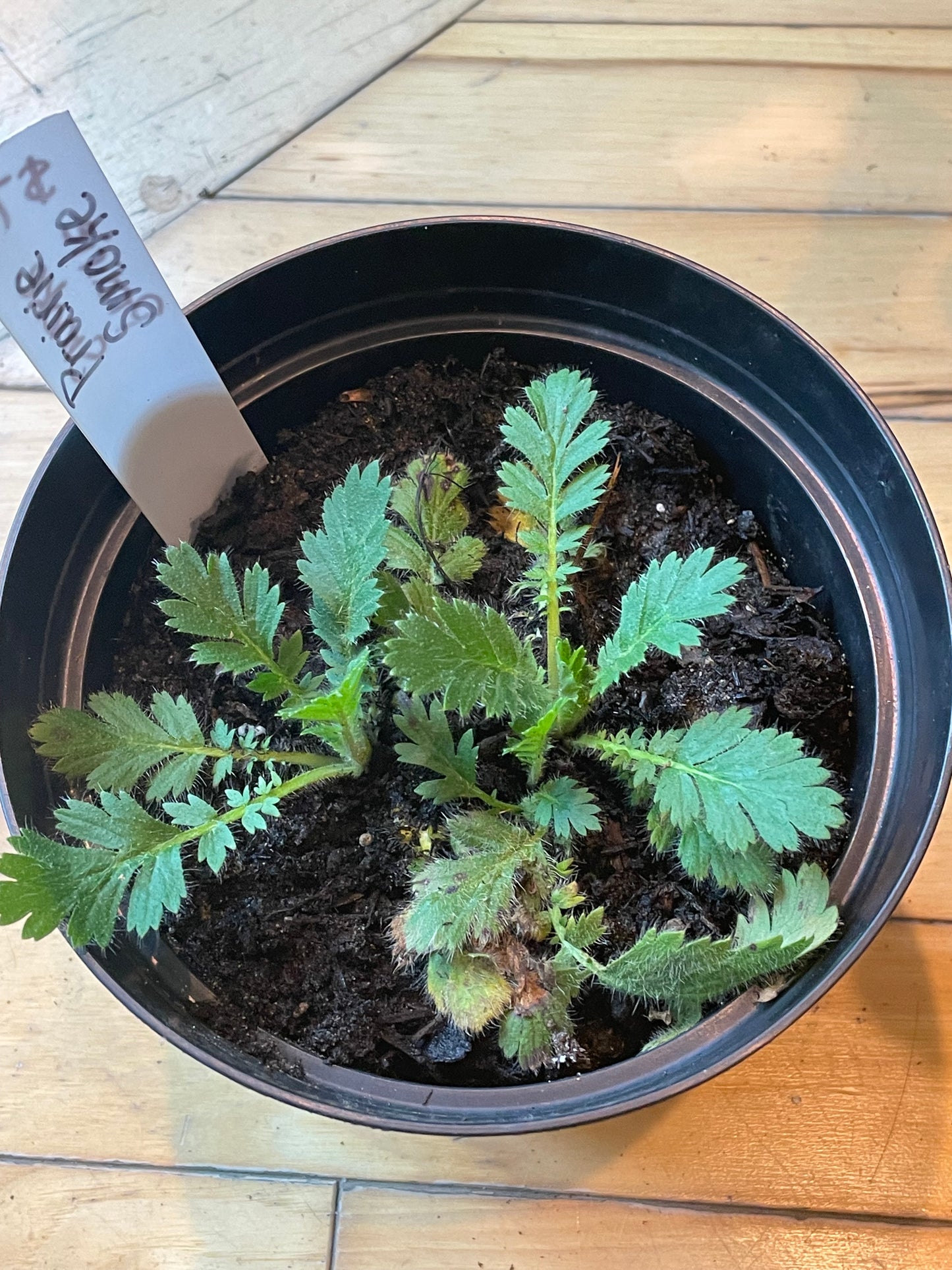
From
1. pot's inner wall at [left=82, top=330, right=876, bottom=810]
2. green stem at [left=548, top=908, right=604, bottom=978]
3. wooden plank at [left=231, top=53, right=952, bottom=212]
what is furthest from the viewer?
wooden plank at [left=231, top=53, right=952, bottom=212]

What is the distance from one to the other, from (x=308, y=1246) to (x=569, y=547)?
2.06 feet

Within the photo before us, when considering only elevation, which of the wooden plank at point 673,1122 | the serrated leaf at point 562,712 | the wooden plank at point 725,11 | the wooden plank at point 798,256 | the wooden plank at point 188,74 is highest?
the wooden plank at point 725,11

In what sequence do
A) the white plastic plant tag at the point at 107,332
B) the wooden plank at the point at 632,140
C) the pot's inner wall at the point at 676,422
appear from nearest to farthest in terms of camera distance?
1. the white plastic plant tag at the point at 107,332
2. the pot's inner wall at the point at 676,422
3. the wooden plank at the point at 632,140

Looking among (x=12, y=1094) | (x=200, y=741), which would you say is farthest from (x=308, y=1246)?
(x=200, y=741)

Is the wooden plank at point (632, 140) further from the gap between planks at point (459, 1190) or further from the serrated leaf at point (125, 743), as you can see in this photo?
the gap between planks at point (459, 1190)

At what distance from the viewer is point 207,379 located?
2.48 ft

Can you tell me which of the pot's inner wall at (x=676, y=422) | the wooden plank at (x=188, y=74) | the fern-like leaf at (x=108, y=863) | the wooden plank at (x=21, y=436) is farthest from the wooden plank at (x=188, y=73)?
the fern-like leaf at (x=108, y=863)

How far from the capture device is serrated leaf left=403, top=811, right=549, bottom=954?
0.69m

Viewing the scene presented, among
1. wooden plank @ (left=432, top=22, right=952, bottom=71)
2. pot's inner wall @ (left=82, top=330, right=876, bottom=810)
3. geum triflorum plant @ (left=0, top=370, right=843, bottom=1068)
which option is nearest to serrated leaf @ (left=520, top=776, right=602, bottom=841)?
geum triflorum plant @ (left=0, top=370, right=843, bottom=1068)

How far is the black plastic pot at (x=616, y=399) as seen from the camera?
2.15 ft

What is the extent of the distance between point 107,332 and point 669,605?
427mm

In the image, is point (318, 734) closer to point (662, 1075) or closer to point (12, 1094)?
point (662, 1075)

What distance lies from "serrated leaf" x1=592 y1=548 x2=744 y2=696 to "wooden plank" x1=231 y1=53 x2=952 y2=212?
653mm

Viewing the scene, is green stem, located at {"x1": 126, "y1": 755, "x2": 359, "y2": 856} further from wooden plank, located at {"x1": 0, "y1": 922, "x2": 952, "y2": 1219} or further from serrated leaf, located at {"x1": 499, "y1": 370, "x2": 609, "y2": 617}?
wooden plank, located at {"x1": 0, "y1": 922, "x2": 952, "y2": 1219}
